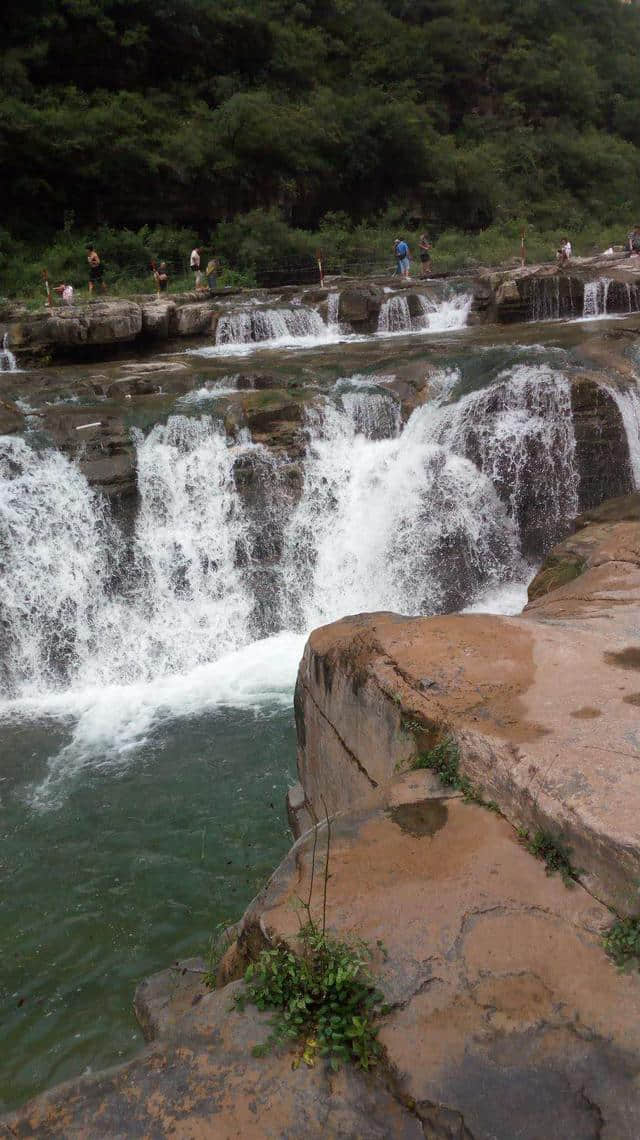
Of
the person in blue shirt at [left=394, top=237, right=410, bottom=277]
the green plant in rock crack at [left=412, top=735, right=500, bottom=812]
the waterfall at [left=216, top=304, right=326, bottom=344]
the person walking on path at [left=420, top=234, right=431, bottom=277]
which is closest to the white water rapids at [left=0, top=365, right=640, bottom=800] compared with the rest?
the green plant in rock crack at [left=412, top=735, right=500, bottom=812]

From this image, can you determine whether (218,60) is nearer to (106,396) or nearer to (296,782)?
(106,396)

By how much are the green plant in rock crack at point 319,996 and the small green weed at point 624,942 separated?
850 mm

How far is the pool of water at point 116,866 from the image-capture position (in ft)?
15.2

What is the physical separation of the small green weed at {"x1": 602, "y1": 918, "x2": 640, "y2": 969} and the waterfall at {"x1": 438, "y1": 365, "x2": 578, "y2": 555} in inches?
328

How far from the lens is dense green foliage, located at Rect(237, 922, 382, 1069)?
8.99ft

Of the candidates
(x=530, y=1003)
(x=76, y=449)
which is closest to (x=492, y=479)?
(x=76, y=449)

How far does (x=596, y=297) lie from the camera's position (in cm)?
1734

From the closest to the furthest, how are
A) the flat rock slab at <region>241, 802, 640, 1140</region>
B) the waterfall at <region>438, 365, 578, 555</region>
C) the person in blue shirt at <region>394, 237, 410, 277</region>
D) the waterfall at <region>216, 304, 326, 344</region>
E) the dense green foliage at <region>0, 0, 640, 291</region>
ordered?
1. the flat rock slab at <region>241, 802, 640, 1140</region>
2. the waterfall at <region>438, 365, 578, 555</region>
3. the waterfall at <region>216, 304, 326, 344</region>
4. the person in blue shirt at <region>394, 237, 410, 277</region>
5. the dense green foliage at <region>0, 0, 640, 291</region>

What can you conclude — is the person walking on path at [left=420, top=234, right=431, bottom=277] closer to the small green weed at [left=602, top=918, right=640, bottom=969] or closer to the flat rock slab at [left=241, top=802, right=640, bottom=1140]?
the flat rock slab at [left=241, top=802, right=640, bottom=1140]

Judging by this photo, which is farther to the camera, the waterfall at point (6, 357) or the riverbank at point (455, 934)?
the waterfall at point (6, 357)

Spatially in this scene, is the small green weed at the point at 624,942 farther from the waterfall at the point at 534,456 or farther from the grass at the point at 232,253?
the grass at the point at 232,253

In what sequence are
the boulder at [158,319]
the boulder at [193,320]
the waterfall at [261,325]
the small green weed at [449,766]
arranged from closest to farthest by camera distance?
the small green weed at [449,766], the boulder at [158,319], the boulder at [193,320], the waterfall at [261,325]

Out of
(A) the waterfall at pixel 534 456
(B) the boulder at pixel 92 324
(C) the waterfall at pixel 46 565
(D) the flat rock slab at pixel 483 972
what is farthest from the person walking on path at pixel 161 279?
(D) the flat rock slab at pixel 483 972

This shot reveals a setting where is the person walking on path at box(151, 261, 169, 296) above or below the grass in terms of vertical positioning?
below
